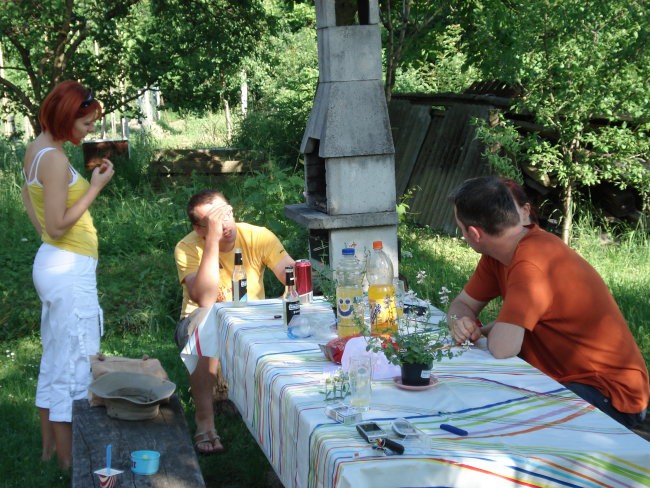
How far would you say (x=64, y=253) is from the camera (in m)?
4.04

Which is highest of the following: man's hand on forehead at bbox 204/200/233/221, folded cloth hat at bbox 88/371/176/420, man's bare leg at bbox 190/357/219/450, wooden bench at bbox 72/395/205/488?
man's hand on forehead at bbox 204/200/233/221

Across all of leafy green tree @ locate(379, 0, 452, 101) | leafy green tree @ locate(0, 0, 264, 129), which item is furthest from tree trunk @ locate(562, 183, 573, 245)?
leafy green tree @ locate(0, 0, 264, 129)

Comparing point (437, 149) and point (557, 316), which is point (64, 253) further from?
point (437, 149)

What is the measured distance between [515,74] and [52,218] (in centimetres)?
527

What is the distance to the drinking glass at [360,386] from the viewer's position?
2.54 metres

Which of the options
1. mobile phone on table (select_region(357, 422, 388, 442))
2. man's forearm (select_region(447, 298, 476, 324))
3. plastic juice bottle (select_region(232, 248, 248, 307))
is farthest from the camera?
plastic juice bottle (select_region(232, 248, 248, 307))

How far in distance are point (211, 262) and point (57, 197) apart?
2.85 feet

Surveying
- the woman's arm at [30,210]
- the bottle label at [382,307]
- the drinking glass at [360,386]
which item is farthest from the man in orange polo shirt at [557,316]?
the woman's arm at [30,210]

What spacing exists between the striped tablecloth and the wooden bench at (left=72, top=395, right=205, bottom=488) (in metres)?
0.30

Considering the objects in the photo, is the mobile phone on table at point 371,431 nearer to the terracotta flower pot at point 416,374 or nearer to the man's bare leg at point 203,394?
the terracotta flower pot at point 416,374

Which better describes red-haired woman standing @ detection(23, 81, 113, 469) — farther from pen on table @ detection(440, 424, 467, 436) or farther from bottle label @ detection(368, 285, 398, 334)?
pen on table @ detection(440, 424, 467, 436)

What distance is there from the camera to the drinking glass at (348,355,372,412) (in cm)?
254

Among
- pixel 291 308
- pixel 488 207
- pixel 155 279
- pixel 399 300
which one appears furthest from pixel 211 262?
pixel 155 279

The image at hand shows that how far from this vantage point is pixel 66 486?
4039 millimetres
